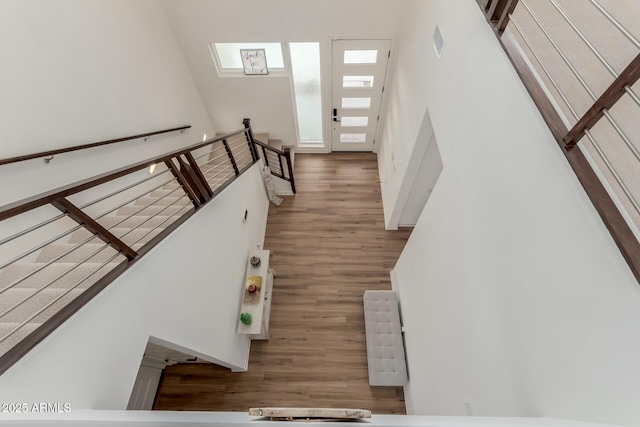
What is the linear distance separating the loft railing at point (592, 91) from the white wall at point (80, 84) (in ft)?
11.3

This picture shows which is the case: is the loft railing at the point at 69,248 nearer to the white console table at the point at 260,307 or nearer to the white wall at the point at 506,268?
the white console table at the point at 260,307

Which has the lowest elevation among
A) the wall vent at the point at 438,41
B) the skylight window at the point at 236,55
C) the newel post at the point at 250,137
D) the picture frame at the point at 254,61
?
the wall vent at the point at 438,41

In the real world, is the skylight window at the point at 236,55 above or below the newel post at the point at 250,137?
above

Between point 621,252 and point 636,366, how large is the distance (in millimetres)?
326

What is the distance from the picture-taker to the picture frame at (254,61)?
14.7 ft

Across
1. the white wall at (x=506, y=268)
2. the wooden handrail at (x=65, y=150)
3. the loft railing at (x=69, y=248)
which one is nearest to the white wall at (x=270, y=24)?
the white wall at (x=506, y=268)

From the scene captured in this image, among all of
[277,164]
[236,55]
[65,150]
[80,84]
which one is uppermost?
[236,55]

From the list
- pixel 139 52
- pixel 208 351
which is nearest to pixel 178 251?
pixel 208 351

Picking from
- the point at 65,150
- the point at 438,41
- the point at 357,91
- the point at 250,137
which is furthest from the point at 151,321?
the point at 357,91

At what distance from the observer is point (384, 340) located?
132 inches

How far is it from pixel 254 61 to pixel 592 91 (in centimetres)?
455

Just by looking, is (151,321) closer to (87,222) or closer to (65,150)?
(87,222)

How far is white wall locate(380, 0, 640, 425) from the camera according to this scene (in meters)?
0.93

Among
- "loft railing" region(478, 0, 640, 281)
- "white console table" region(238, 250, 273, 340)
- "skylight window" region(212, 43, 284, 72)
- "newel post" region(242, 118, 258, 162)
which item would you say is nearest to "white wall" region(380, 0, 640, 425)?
"loft railing" region(478, 0, 640, 281)
